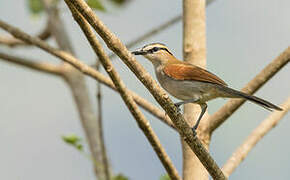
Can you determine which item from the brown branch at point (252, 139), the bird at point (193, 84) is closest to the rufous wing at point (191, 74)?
the bird at point (193, 84)

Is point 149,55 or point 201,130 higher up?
point 149,55

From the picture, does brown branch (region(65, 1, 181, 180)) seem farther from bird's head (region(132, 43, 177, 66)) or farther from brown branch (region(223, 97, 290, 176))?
bird's head (region(132, 43, 177, 66))

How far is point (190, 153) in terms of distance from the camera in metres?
4.20

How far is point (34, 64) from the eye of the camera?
257 inches

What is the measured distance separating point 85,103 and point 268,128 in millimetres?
2765

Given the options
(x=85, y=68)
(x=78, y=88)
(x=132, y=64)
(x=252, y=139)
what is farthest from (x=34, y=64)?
(x=132, y=64)

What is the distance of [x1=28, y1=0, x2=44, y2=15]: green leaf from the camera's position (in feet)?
24.0

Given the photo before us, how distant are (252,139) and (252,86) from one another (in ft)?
2.14

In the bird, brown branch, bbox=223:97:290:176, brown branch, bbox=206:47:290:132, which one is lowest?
brown branch, bbox=223:97:290:176

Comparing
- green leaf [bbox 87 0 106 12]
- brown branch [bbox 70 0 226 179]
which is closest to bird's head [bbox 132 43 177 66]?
green leaf [bbox 87 0 106 12]

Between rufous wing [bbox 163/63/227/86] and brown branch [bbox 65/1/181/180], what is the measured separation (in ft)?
2.43

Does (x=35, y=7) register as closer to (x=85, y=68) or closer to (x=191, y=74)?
(x=85, y=68)

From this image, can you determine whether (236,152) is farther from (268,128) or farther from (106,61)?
(106,61)

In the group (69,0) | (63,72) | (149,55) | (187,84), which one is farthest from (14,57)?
(69,0)
